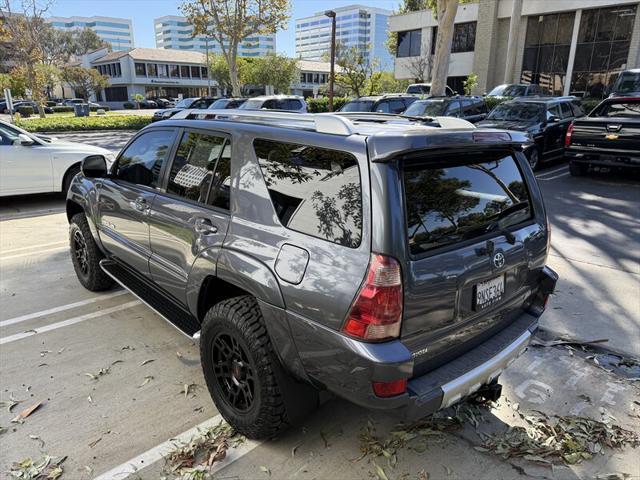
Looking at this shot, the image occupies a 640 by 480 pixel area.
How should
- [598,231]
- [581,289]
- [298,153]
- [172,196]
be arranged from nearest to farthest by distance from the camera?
[298,153] → [172,196] → [581,289] → [598,231]

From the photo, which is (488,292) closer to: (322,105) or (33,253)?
(33,253)

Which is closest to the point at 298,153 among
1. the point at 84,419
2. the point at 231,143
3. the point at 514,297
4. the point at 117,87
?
the point at 231,143

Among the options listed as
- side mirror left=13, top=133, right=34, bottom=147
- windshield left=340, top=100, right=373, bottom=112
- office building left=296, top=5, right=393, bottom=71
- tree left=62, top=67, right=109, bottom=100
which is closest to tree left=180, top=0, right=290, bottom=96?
windshield left=340, top=100, right=373, bottom=112

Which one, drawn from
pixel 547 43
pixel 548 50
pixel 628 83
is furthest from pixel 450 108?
pixel 547 43

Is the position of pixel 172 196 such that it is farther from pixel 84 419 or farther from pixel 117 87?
pixel 117 87

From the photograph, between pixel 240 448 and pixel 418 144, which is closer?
pixel 418 144

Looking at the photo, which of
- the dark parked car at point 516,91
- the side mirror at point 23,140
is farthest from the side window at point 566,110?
the side mirror at point 23,140

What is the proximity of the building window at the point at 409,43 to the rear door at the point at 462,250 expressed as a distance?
40.0m

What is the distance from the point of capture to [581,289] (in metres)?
4.94

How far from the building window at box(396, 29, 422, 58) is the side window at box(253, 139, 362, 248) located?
4030 cm

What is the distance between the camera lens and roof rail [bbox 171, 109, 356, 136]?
237 cm

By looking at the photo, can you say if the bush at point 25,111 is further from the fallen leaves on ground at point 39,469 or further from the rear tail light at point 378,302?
the rear tail light at point 378,302

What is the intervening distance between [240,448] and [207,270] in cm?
104

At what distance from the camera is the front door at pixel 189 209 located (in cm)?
290
